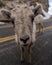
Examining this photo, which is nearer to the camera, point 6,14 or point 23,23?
point 23,23

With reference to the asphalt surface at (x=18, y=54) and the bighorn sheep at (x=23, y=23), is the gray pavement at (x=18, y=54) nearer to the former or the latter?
the asphalt surface at (x=18, y=54)

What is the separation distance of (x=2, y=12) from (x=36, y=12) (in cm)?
102

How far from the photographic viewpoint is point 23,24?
21.2ft

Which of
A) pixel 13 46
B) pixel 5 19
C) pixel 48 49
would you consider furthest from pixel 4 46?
pixel 5 19

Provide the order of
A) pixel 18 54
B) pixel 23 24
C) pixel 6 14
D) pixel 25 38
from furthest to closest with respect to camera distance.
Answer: pixel 18 54, pixel 6 14, pixel 23 24, pixel 25 38

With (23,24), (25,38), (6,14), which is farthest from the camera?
(6,14)

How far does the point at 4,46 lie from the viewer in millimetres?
10078

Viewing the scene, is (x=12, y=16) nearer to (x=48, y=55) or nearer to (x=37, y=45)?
(x=48, y=55)

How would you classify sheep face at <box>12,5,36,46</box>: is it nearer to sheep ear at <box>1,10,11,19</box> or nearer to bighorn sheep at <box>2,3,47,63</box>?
bighorn sheep at <box>2,3,47,63</box>

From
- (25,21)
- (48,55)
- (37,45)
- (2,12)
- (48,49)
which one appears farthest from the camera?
(37,45)

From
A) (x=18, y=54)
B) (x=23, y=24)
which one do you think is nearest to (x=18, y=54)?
(x=18, y=54)

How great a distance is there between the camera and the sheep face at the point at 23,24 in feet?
20.4

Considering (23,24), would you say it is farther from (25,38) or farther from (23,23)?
(25,38)

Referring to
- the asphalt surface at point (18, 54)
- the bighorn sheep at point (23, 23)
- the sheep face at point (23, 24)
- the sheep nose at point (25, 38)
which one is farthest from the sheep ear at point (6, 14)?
the asphalt surface at point (18, 54)
